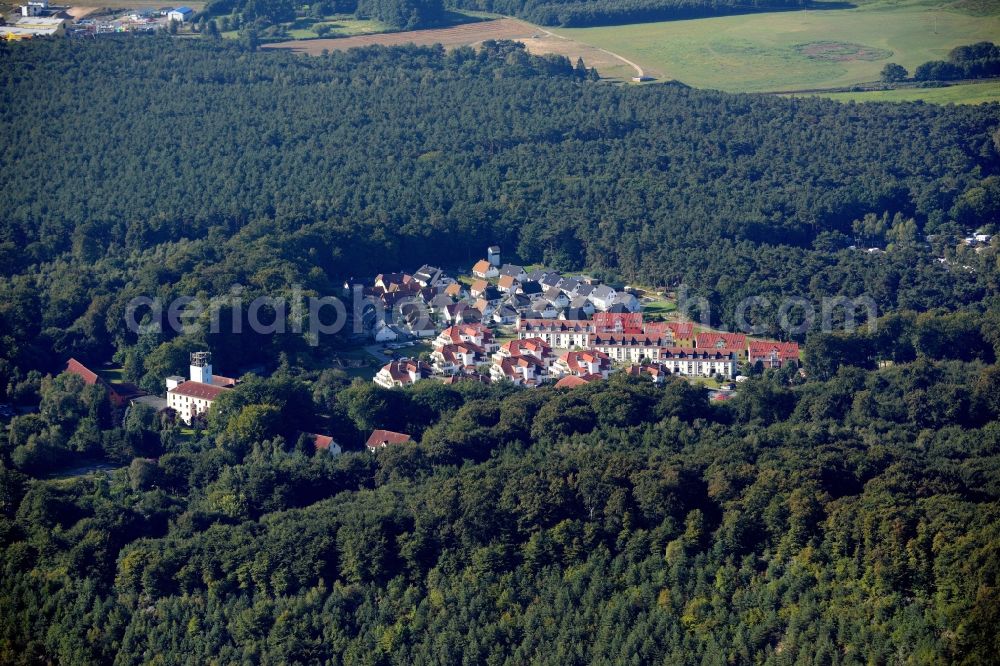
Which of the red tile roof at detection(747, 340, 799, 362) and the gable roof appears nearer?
the red tile roof at detection(747, 340, 799, 362)

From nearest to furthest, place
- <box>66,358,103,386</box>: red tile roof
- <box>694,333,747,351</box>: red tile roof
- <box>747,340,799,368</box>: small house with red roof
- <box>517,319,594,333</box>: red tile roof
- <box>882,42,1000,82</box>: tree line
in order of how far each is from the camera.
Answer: <box>66,358,103,386</box>: red tile roof, <box>747,340,799,368</box>: small house with red roof, <box>694,333,747,351</box>: red tile roof, <box>517,319,594,333</box>: red tile roof, <box>882,42,1000,82</box>: tree line

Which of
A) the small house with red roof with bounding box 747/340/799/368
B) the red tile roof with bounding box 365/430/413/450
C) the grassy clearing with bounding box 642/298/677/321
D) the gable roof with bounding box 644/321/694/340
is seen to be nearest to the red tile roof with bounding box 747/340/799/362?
the small house with red roof with bounding box 747/340/799/368

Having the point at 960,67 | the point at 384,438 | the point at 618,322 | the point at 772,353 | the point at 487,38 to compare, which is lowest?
the point at 772,353

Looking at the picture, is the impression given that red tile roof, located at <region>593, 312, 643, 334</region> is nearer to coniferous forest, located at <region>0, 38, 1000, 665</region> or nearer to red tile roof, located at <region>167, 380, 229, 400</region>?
coniferous forest, located at <region>0, 38, 1000, 665</region>

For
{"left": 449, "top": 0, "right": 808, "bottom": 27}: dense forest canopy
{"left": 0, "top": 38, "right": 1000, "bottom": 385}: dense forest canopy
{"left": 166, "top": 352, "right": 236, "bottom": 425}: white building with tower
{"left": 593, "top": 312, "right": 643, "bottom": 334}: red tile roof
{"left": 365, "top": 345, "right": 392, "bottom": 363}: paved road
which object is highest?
{"left": 449, "top": 0, "right": 808, "bottom": 27}: dense forest canopy

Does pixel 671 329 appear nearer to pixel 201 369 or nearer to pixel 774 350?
pixel 774 350

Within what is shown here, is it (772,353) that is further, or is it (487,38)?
(487,38)

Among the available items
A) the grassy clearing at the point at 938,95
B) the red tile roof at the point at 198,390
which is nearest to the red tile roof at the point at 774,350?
the red tile roof at the point at 198,390

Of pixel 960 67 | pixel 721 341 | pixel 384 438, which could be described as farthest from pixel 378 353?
pixel 960 67
